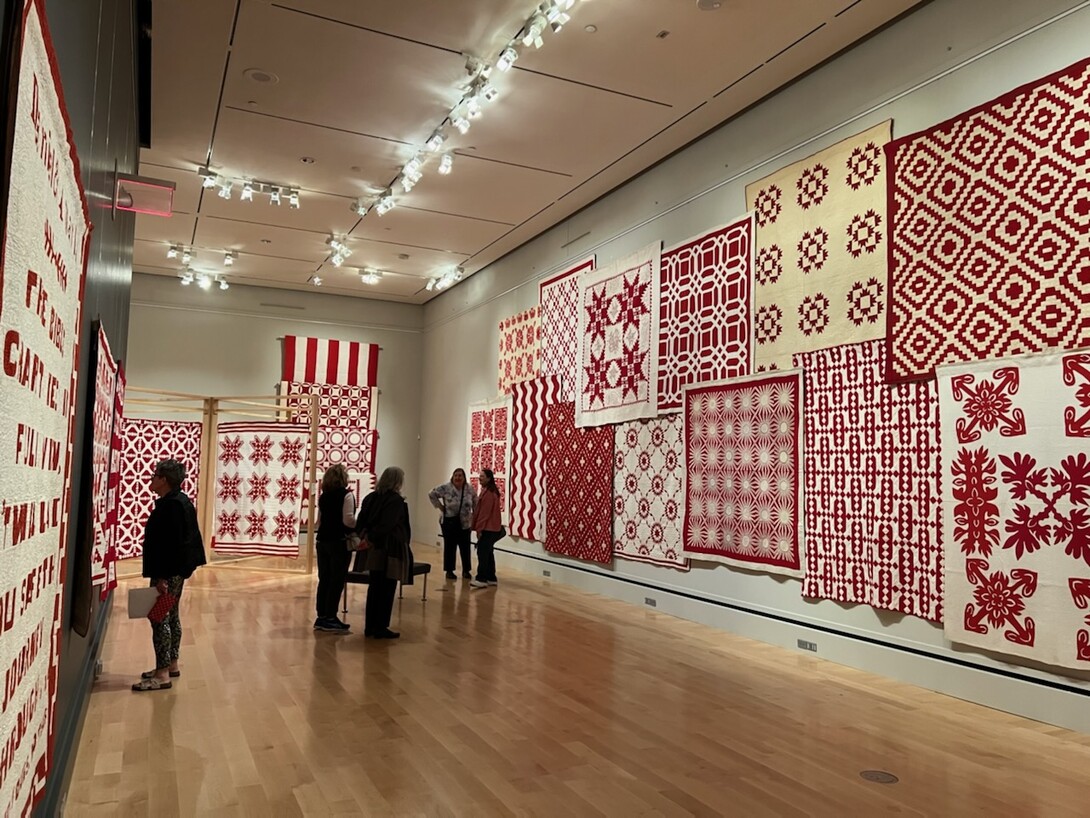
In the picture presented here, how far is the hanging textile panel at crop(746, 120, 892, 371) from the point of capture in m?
6.17

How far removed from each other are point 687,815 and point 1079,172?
433 cm

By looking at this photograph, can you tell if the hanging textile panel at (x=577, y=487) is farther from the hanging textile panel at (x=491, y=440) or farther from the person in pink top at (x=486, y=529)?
the hanging textile panel at (x=491, y=440)

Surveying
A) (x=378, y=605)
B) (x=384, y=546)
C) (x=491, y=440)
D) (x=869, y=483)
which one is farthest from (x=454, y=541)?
(x=869, y=483)

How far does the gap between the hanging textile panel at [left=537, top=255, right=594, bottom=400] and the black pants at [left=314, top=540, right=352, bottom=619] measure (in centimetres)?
422

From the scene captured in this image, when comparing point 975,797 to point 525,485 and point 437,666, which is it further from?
point 525,485

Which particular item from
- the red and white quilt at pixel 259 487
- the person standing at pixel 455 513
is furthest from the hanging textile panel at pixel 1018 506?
the red and white quilt at pixel 259 487

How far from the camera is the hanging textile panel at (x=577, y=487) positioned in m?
9.53

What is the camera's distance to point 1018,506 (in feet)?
16.4

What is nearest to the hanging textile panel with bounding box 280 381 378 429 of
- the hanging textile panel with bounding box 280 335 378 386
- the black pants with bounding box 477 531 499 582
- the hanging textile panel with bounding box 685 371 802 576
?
the hanging textile panel with bounding box 280 335 378 386

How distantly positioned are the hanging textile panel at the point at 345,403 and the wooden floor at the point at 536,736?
8815mm

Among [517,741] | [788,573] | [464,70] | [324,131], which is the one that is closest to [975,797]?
[517,741]

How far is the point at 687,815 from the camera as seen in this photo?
10.9 feet

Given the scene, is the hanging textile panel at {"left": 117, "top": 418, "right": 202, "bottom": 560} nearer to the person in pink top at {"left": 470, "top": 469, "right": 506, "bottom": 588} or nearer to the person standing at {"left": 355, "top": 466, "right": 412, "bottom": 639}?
the person in pink top at {"left": 470, "top": 469, "right": 506, "bottom": 588}

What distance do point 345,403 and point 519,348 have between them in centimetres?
514
